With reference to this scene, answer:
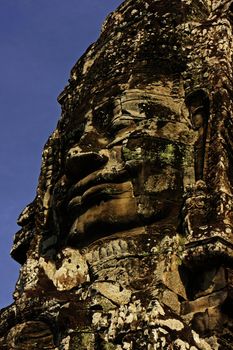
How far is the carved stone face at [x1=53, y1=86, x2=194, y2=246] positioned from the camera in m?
10.4

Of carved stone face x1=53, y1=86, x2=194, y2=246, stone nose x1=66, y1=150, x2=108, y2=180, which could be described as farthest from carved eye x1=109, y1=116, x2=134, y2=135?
stone nose x1=66, y1=150, x2=108, y2=180

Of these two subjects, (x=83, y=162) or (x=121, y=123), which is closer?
(x=83, y=162)

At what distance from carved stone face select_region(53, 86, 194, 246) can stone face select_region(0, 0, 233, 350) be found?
0.01 m

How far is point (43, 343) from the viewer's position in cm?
987

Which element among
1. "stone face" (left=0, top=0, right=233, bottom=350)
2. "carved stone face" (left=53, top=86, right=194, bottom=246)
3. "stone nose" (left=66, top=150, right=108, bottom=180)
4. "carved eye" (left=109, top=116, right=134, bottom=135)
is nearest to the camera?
"stone face" (left=0, top=0, right=233, bottom=350)

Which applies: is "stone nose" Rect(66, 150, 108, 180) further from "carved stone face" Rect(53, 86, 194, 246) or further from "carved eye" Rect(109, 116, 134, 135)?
"carved eye" Rect(109, 116, 134, 135)

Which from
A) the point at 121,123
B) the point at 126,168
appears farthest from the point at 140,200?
the point at 121,123

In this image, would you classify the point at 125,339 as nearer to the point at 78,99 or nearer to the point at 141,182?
the point at 141,182

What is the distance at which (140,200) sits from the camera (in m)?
10.4

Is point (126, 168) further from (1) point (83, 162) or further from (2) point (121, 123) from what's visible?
(2) point (121, 123)

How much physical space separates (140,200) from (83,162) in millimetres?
899

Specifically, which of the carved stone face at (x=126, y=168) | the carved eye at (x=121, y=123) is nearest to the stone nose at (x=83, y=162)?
the carved stone face at (x=126, y=168)

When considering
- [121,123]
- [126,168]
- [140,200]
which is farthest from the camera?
[121,123]

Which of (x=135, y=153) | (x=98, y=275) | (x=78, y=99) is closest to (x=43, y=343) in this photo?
(x=98, y=275)
